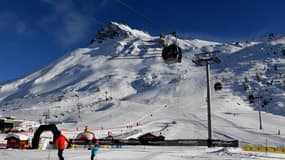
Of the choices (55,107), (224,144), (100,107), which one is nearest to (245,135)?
(224,144)

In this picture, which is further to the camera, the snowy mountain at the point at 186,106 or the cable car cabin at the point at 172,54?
the snowy mountain at the point at 186,106

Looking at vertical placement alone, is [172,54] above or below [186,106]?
below

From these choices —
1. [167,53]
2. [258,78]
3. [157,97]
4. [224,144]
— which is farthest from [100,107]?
[167,53]

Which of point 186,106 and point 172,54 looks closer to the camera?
point 172,54

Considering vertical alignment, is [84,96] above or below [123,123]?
above

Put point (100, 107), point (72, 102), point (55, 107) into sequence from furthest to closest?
point (72, 102) → point (55, 107) → point (100, 107)

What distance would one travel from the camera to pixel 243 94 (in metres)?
142

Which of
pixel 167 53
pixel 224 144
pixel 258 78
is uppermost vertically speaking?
pixel 258 78

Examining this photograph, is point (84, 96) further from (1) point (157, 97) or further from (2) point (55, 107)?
(1) point (157, 97)

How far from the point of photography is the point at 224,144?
34.1 meters

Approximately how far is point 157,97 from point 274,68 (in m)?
72.2

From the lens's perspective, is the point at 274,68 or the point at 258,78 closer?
the point at 258,78

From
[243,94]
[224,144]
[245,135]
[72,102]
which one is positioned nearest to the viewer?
[224,144]

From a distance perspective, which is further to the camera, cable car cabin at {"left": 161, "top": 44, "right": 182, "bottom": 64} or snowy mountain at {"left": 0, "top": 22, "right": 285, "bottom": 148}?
snowy mountain at {"left": 0, "top": 22, "right": 285, "bottom": 148}
